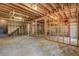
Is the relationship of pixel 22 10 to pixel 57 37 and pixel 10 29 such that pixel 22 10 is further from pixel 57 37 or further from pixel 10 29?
pixel 57 37

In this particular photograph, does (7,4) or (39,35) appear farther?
(39,35)

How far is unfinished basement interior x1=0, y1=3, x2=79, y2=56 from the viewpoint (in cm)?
251

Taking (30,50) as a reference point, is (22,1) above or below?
above

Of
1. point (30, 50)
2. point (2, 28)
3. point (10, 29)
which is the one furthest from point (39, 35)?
point (2, 28)

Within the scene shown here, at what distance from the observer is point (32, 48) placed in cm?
260

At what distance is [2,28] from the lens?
2535mm

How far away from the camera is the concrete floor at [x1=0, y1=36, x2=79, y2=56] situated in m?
2.56

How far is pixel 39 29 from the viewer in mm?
2643

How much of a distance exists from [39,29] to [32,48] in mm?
437

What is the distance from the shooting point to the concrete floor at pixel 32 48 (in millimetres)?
2559

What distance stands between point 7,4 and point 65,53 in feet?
5.19

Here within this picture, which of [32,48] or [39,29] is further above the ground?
[39,29]

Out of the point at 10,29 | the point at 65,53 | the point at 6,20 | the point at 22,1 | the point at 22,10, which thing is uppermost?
the point at 22,1

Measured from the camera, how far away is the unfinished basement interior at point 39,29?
99.0 inches
